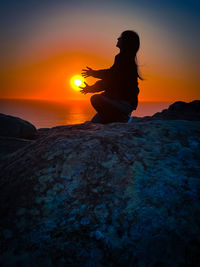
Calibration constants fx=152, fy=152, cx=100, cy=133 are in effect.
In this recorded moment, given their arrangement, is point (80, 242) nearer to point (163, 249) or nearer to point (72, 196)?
point (72, 196)

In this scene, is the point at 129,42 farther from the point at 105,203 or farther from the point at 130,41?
the point at 105,203

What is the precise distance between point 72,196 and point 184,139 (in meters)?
0.93

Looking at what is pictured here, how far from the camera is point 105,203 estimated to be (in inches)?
32.4

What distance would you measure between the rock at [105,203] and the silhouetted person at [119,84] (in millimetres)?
1510

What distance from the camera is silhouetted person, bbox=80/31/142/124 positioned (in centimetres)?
264

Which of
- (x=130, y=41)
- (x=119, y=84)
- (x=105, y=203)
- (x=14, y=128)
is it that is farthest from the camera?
(x=14, y=128)

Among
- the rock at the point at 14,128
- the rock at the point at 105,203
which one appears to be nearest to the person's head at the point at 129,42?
the rock at the point at 105,203

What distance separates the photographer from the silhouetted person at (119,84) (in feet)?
8.68

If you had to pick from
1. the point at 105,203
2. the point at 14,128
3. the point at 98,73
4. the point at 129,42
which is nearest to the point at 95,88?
the point at 98,73

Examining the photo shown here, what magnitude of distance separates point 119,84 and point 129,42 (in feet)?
2.36

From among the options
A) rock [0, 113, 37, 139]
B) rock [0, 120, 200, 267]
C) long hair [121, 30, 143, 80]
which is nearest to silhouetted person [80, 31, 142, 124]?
long hair [121, 30, 143, 80]

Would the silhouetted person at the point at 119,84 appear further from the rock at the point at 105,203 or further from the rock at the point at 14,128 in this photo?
the rock at the point at 14,128

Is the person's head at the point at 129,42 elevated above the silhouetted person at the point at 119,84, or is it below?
above

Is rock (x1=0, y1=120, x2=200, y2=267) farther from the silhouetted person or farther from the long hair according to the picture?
the long hair
